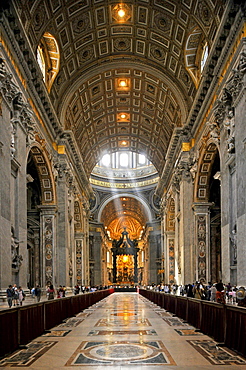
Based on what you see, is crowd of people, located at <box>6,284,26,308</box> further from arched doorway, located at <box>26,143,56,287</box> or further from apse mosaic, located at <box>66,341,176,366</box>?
arched doorway, located at <box>26,143,56,287</box>

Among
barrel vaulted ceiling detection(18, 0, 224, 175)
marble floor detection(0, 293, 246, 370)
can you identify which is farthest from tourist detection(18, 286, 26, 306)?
barrel vaulted ceiling detection(18, 0, 224, 175)

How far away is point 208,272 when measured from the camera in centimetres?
2105

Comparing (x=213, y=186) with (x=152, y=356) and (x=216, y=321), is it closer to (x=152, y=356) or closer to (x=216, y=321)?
(x=216, y=321)

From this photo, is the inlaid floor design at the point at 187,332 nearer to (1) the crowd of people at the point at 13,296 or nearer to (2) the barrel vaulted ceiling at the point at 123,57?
(1) the crowd of people at the point at 13,296

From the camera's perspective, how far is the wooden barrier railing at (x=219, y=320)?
685cm

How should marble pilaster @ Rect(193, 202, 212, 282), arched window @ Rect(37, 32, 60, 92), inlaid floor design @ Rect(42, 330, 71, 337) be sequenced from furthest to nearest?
marble pilaster @ Rect(193, 202, 212, 282) < arched window @ Rect(37, 32, 60, 92) < inlaid floor design @ Rect(42, 330, 71, 337)

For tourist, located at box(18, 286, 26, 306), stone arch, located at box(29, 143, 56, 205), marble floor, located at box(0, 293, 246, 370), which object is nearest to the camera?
marble floor, located at box(0, 293, 246, 370)

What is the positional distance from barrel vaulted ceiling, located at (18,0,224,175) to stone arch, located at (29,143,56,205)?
3.54 m

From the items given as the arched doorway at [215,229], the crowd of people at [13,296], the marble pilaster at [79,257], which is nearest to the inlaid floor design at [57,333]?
the crowd of people at [13,296]

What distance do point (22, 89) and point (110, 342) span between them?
400 inches

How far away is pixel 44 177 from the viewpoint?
71.4 ft

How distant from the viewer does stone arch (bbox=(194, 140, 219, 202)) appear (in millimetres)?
19578

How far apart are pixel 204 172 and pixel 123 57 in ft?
26.5

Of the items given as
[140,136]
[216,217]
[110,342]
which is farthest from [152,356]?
[140,136]
